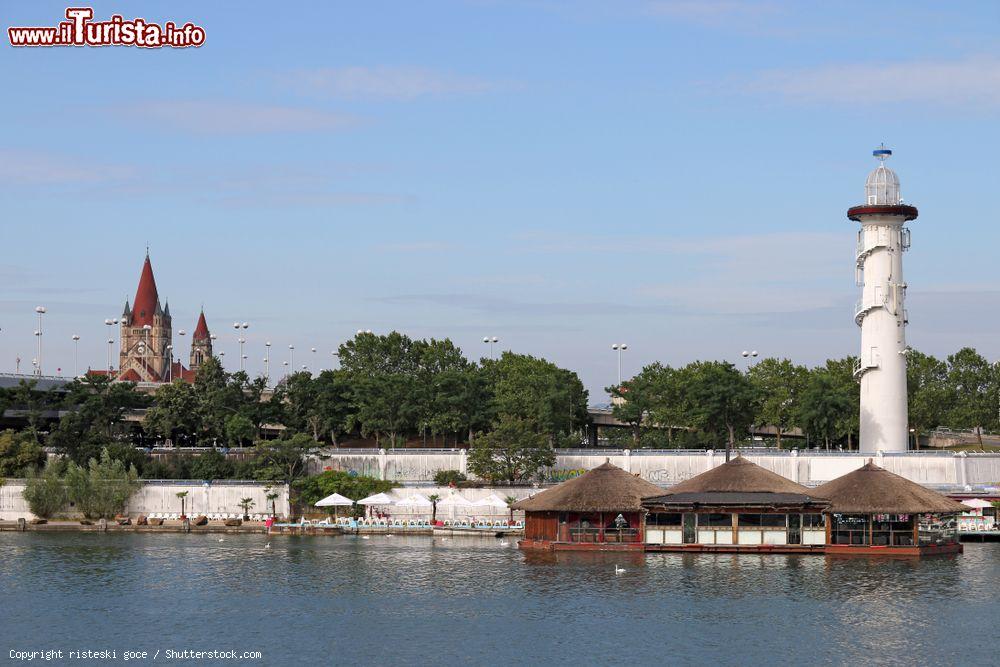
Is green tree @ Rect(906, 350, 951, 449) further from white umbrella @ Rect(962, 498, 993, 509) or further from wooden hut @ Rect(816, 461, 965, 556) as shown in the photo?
wooden hut @ Rect(816, 461, 965, 556)

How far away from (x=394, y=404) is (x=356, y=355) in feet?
83.2

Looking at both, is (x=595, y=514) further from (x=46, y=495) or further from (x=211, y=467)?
(x=46, y=495)

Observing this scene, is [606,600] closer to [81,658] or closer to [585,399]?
[81,658]

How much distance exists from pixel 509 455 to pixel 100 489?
27.9 m

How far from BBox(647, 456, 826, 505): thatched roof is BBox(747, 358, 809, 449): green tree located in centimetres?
4694

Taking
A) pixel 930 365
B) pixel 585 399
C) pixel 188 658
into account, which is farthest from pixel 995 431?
Result: pixel 188 658

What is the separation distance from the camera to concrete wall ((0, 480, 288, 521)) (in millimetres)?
94312

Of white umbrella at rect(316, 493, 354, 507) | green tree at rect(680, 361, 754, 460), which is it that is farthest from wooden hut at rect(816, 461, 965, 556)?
green tree at rect(680, 361, 754, 460)

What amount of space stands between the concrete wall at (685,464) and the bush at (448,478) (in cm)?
298

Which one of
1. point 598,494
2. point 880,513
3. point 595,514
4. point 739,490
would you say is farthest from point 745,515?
point 595,514

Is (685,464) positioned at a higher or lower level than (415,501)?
higher

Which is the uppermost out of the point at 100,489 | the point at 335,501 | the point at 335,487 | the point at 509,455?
the point at 509,455

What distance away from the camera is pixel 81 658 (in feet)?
161

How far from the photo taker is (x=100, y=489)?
93875 millimetres
